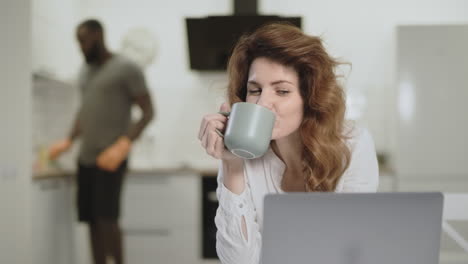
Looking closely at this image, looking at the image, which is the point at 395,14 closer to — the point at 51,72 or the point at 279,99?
the point at 51,72

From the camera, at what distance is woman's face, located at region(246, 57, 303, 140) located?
100 centimetres

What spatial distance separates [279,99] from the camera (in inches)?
39.6

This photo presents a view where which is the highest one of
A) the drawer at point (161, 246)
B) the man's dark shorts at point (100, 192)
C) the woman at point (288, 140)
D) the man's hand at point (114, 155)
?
the woman at point (288, 140)

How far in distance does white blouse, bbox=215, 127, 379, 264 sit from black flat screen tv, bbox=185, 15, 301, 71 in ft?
7.84

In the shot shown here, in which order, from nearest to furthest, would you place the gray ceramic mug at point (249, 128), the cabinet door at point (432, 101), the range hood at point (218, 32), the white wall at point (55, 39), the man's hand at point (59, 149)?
the gray ceramic mug at point (249, 128) < the white wall at point (55, 39) < the man's hand at point (59, 149) < the cabinet door at point (432, 101) < the range hood at point (218, 32)

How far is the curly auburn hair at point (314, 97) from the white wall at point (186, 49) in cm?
268

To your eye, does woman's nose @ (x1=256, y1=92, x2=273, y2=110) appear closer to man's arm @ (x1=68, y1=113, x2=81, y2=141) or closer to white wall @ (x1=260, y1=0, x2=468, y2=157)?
man's arm @ (x1=68, y1=113, x2=81, y2=141)

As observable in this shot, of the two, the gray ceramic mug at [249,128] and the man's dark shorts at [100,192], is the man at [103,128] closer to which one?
the man's dark shorts at [100,192]

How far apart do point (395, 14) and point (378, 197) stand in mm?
3632

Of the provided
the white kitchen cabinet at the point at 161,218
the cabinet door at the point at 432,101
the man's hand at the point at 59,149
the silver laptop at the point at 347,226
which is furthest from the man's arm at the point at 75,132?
the silver laptop at the point at 347,226

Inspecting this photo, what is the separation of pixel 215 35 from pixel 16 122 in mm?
1556

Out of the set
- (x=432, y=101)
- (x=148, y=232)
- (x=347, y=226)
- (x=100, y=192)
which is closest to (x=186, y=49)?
(x=148, y=232)

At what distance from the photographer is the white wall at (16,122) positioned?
2.54 meters

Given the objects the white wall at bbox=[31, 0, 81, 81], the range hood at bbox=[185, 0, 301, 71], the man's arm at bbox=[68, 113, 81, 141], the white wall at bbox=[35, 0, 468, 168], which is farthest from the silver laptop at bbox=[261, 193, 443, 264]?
the white wall at bbox=[35, 0, 468, 168]
